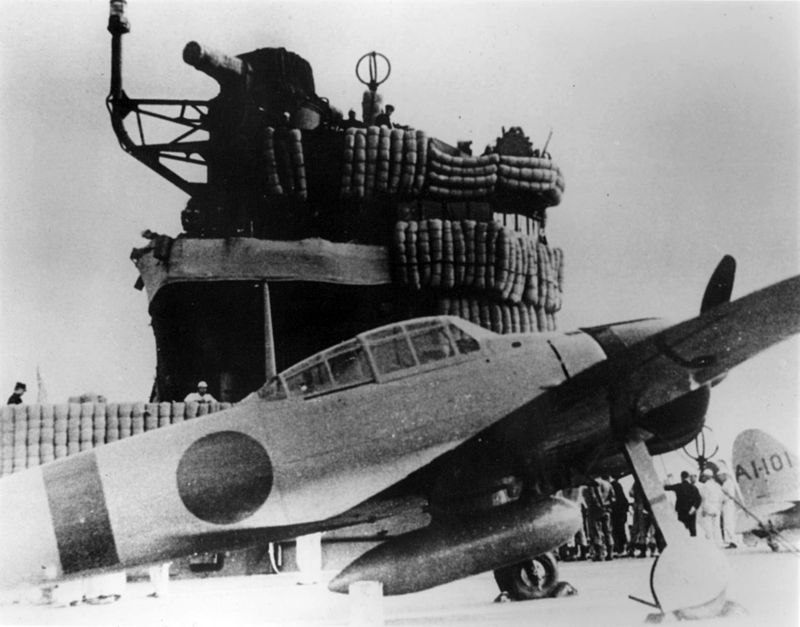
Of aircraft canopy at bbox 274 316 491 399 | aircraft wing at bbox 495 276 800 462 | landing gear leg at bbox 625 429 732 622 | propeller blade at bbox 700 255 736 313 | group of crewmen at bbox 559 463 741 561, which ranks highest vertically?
propeller blade at bbox 700 255 736 313

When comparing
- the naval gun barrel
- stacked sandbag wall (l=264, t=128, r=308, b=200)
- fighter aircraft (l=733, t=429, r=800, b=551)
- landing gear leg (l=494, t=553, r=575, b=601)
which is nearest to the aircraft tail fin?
fighter aircraft (l=733, t=429, r=800, b=551)

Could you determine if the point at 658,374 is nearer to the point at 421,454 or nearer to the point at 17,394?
the point at 421,454

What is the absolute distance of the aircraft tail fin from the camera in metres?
7.37

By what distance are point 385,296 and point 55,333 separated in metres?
3.36

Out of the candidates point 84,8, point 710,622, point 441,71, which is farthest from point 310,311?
point 710,622

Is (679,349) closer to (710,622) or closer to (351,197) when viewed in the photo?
(710,622)

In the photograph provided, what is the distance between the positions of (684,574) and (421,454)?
2226mm

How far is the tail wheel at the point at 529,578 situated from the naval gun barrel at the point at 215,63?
596 cm

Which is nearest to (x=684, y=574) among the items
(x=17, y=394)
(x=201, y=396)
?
(x=201, y=396)

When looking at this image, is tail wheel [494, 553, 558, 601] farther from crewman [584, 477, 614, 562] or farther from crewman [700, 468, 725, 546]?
crewman [584, 477, 614, 562]

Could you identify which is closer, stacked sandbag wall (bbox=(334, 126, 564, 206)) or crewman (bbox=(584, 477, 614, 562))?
stacked sandbag wall (bbox=(334, 126, 564, 206))

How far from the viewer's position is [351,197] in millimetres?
8805

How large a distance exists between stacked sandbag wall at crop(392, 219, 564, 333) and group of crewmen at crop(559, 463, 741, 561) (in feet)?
6.56

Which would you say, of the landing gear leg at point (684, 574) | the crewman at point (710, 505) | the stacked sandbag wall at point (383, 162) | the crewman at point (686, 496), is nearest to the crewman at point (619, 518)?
the crewman at point (710, 505)
